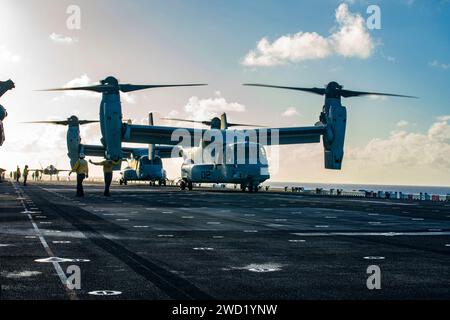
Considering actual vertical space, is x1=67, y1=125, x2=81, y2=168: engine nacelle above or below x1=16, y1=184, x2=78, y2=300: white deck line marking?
above

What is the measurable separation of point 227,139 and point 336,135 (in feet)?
31.7

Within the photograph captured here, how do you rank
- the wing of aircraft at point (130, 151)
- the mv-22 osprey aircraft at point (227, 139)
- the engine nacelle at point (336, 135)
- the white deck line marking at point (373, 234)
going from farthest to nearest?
1. the wing of aircraft at point (130, 151)
2. the engine nacelle at point (336, 135)
3. the mv-22 osprey aircraft at point (227, 139)
4. the white deck line marking at point (373, 234)

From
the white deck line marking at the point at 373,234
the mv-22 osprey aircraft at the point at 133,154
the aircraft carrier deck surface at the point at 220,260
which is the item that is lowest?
the white deck line marking at the point at 373,234

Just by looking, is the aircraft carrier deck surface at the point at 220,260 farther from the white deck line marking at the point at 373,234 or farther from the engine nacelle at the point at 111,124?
the engine nacelle at the point at 111,124

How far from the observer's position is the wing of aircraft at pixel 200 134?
49781 millimetres

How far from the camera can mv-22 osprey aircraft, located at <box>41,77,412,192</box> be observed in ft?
149

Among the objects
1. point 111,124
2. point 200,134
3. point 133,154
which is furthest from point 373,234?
point 133,154

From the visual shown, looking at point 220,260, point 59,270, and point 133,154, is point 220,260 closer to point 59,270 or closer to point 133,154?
point 59,270

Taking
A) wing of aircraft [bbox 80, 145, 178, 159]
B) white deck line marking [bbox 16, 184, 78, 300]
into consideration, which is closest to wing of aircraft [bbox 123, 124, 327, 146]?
wing of aircraft [bbox 80, 145, 178, 159]

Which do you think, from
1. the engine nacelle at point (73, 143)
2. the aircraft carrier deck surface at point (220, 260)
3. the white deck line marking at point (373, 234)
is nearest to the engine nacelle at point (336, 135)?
the engine nacelle at point (73, 143)

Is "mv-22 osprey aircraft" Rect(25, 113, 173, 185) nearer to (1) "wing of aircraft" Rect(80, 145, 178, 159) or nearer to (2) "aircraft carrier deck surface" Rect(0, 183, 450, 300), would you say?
(1) "wing of aircraft" Rect(80, 145, 178, 159)
